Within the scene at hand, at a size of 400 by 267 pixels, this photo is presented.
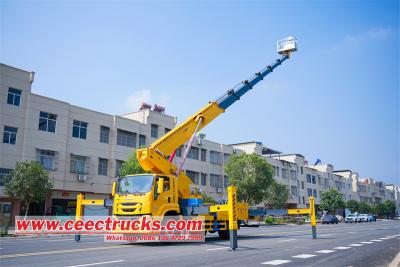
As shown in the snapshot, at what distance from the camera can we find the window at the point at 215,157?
5525 cm

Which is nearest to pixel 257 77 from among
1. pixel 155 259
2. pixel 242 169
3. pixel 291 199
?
pixel 155 259

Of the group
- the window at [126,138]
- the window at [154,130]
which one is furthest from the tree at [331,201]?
the window at [126,138]

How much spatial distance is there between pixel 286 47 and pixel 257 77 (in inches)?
107

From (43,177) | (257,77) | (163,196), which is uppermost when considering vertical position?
(257,77)

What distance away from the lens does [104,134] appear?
40.2 metres

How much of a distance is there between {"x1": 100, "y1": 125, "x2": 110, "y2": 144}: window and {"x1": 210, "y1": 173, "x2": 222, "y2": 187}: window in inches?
758

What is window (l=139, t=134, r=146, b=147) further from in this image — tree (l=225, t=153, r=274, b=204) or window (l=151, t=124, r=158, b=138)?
tree (l=225, t=153, r=274, b=204)

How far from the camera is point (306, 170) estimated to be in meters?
82.3

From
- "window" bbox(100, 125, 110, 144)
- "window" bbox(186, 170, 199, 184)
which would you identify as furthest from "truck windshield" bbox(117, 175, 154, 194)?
"window" bbox(186, 170, 199, 184)

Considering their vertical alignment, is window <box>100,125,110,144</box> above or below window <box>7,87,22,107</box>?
below

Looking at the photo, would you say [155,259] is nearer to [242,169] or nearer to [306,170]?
[242,169]

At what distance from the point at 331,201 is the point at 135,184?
6695 cm

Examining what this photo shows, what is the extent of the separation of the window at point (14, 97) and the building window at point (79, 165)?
288 inches

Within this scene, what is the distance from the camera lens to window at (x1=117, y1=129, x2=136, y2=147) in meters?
41.6
